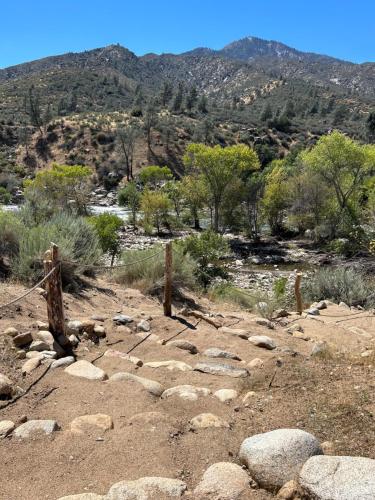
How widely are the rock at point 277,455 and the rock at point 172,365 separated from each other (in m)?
2.40

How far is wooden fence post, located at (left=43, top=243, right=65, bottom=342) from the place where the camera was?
21.2 ft

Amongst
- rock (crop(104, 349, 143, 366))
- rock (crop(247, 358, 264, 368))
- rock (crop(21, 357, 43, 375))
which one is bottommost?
rock (crop(247, 358, 264, 368))

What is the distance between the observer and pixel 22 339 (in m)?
6.17

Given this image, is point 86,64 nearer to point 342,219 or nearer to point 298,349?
point 342,219

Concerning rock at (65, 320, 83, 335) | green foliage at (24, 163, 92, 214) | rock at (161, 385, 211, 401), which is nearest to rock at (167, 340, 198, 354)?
rock at (65, 320, 83, 335)

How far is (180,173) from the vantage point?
61.9 meters

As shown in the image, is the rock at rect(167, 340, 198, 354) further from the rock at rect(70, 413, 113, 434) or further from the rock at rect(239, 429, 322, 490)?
the rock at rect(239, 429, 322, 490)

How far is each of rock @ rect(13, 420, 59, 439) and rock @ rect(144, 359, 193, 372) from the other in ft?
6.55

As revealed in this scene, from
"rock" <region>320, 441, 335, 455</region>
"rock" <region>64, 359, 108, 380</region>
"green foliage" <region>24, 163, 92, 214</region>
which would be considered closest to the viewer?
"rock" <region>320, 441, 335, 455</region>

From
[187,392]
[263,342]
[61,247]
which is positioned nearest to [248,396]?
[187,392]

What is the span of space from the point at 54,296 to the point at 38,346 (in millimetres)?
742

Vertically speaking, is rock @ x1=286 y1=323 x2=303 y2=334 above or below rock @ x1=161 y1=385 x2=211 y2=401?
below

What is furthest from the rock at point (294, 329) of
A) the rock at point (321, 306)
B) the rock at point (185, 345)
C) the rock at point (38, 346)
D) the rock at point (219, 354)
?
the rock at point (38, 346)

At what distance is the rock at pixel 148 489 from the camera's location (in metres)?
3.25
